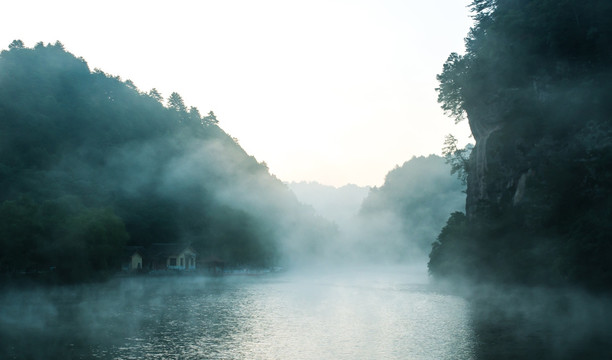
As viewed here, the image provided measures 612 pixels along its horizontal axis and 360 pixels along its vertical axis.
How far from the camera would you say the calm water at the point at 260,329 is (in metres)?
25.2

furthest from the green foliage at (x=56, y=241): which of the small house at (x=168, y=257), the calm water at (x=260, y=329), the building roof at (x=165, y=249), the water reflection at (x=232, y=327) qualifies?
the building roof at (x=165, y=249)

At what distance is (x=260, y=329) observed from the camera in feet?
108

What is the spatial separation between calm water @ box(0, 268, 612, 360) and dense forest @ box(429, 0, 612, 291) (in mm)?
7103

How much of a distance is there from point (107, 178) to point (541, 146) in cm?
8926

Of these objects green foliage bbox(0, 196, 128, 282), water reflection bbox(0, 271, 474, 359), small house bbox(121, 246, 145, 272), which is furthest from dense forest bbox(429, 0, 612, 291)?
small house bbox(121, 246, 145, 272)

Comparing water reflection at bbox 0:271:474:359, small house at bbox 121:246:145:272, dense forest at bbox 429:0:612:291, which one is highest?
dense forest at bbox 429:0:612:291

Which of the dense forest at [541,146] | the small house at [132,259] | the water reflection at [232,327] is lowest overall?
the water reflection at [232,327]

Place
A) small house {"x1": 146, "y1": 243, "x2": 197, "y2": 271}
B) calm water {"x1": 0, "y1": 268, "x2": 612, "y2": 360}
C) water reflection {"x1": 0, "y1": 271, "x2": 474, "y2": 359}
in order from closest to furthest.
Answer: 1. calm water {"x1": 0, "y1": 268, "x2": 612, "y2": 360}
2. water reflection {"x1": 0, "y1": 271, "x2": 474, "y2": 359}
3. small house {"x1": 146, "y1": 243, "x2": 197, "y2": 271}

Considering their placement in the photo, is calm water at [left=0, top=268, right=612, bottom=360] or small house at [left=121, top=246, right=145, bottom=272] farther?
small house at [left=121, top=246, right=145, bottom=272]

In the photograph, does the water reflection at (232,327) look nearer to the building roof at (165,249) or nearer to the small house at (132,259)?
the small house at (132,259)

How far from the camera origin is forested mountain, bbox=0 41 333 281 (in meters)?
61.9

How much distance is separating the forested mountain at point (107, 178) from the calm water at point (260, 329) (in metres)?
10.9

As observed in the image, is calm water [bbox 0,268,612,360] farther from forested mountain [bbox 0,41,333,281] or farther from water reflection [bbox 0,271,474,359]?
forested mountain [bbox 0,41,333,281]

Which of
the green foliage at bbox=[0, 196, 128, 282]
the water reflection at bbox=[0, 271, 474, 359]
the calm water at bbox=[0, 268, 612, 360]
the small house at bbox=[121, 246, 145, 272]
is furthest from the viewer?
the small house at bbox=[121, 246, 145, 272]
